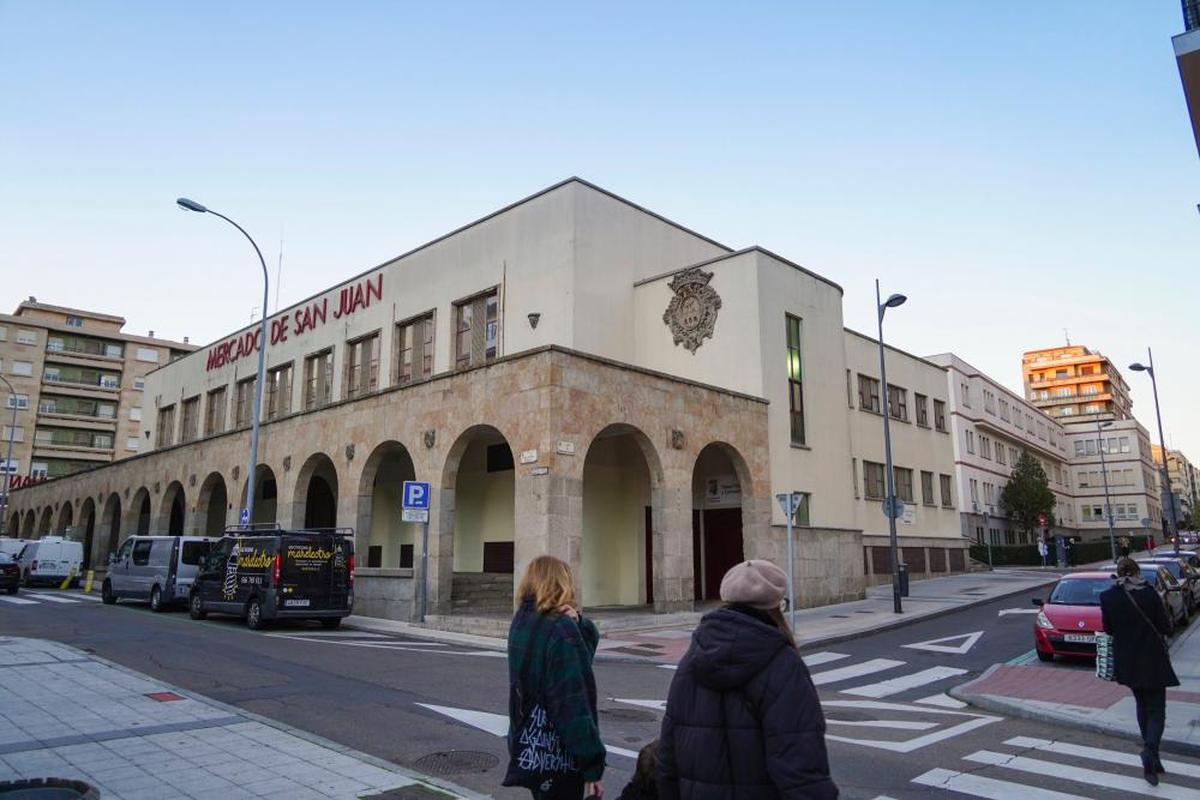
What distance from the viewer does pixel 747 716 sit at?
9.05 feet

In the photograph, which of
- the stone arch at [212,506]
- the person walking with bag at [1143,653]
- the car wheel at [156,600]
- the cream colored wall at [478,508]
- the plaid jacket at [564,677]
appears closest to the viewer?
the plaid jacket at [564,677]

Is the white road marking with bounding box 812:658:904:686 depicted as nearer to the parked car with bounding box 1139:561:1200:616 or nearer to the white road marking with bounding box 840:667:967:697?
the white road marking with bounding box 840:667:967:697

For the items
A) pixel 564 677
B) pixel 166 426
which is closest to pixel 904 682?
pixel 564 677

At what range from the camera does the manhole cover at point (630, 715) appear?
29.9ft

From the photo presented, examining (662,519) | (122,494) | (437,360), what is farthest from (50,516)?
(662,519)

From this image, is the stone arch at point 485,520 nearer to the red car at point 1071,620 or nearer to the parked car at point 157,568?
the parked car at point 157,568

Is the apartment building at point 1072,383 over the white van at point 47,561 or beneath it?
over

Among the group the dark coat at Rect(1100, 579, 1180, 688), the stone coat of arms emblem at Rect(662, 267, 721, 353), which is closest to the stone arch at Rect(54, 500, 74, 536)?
the stone coat of arms emblem at Rect(662, 267, 721, 353)

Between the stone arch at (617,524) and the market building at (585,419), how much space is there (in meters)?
0.06

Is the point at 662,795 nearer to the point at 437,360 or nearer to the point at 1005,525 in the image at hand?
the point at 437,360

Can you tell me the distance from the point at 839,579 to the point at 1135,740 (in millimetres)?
16887

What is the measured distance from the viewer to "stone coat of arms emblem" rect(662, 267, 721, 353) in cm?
2545

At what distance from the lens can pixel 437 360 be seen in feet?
94.1

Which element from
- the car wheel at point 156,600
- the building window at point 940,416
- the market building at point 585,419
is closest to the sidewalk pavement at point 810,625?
the market building at point 585,419
